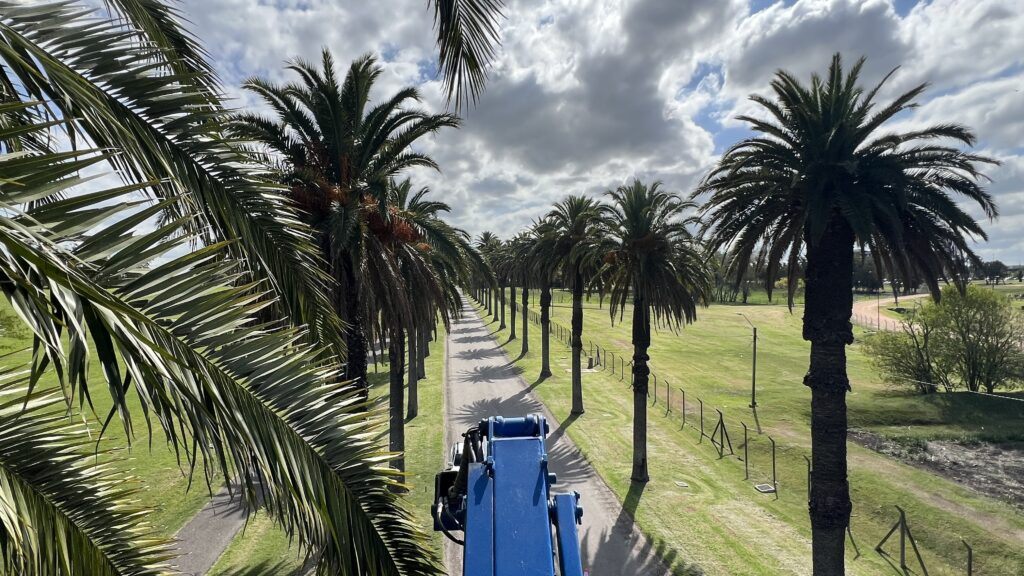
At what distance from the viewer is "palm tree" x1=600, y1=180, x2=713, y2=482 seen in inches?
651

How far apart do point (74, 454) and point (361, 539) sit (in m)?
1.87

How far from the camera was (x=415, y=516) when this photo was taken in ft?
10.1

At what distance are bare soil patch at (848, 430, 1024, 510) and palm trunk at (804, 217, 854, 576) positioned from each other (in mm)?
12109

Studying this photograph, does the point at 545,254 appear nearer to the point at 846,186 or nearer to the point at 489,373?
the point at 489,373

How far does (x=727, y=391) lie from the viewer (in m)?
33.1

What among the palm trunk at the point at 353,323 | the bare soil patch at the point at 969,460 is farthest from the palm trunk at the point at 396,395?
the bare soil patch at the point at 969,460

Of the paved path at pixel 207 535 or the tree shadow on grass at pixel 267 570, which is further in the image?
the paved path at pixel 207 535

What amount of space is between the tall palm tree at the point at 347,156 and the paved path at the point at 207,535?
5.16m

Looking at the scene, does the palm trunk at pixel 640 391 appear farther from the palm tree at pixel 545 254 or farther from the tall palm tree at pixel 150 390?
the tall palm tree at pixel 150 390

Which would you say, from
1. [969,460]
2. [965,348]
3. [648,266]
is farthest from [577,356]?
[965,348]

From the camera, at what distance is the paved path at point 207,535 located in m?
11.2

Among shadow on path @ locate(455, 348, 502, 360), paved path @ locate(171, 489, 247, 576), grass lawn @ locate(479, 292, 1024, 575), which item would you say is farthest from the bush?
paved path @ locate(171, 489, 247, 576)

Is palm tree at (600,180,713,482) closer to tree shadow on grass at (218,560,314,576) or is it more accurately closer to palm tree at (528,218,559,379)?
palm tree at (528,218,559,379)

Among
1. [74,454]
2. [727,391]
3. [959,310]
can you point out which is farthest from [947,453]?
[74,454]
